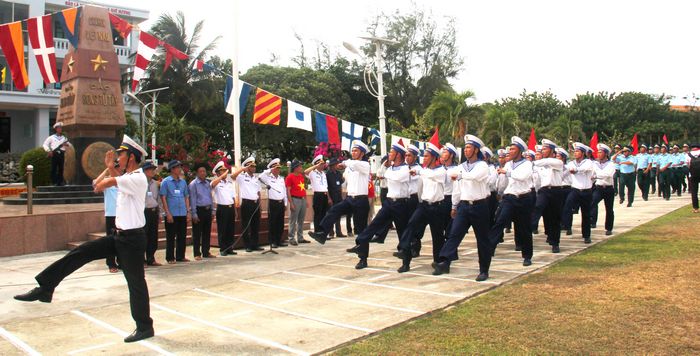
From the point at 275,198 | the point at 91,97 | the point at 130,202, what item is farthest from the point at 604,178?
the point at 91,97

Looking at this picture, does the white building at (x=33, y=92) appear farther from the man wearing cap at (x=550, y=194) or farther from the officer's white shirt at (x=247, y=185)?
the man wearing cap at (x=550, y=194)

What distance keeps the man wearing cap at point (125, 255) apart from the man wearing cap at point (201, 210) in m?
4.36

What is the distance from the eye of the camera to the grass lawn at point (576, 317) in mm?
4609

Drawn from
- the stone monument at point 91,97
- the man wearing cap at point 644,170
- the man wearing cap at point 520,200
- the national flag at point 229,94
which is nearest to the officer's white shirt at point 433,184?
the man wearing cap at point 520,200

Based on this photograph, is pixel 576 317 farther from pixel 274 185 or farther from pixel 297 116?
pixel 297 116

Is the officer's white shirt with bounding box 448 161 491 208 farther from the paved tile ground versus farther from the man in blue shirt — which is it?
the man in blue shirt

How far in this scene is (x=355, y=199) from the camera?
9.64m

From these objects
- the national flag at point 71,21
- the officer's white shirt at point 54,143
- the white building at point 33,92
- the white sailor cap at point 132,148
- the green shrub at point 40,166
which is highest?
the white building at point 33,92

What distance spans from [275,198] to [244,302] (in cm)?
459

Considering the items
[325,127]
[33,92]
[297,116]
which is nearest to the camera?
[297,116]

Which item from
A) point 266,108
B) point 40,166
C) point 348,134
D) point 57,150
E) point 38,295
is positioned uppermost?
point 266,108

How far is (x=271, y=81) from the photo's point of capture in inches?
1548

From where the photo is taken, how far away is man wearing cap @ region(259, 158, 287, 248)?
10.8 meters

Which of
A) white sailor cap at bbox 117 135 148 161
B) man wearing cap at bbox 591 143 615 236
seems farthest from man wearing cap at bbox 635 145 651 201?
white sailor cap at bbox 117 135 148 161
